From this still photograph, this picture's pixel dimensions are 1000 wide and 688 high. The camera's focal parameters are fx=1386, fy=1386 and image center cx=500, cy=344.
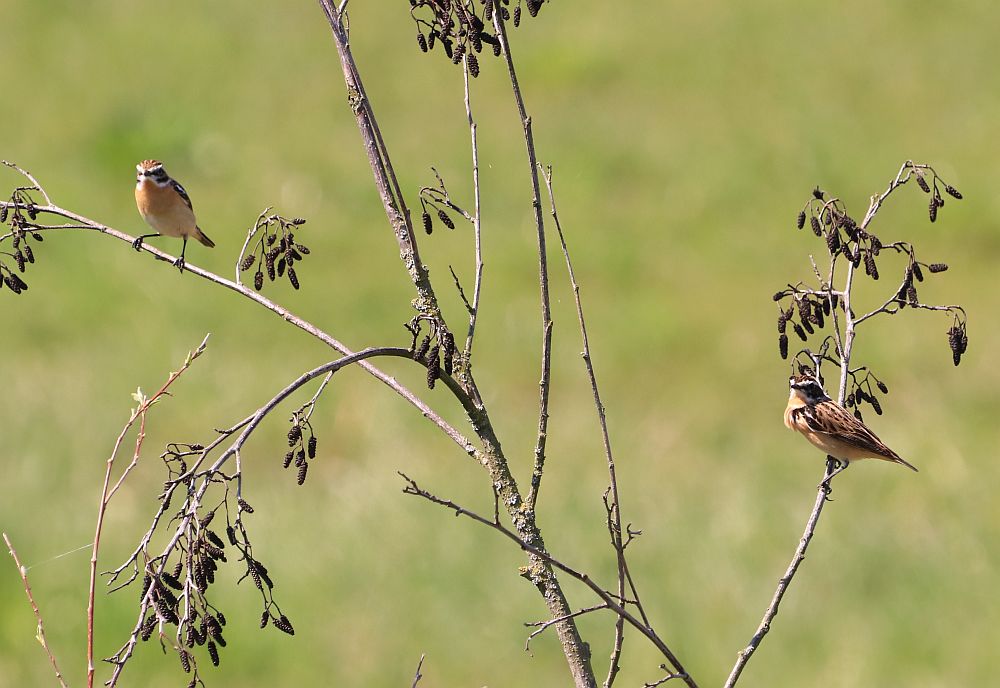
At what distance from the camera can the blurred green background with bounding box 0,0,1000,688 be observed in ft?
27.2

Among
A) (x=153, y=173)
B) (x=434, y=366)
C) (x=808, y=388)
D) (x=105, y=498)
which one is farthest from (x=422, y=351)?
(x=153, y=173)

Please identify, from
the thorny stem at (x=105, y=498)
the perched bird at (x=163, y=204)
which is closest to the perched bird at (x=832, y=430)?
the thorny stem at (x=105, y=498)

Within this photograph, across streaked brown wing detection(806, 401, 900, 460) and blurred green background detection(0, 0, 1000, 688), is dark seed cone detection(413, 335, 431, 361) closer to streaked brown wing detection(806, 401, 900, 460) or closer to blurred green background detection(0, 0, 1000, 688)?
streaked brown wing detection(806, 401, 900, 460)

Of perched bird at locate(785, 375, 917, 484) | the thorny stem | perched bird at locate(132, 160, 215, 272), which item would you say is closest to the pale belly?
perched bird at locate(132, 160, 215, 272)

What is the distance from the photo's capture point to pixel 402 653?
817 centimetres

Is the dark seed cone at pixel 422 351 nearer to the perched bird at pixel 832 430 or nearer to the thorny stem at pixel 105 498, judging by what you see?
the thorny stem at pixel 105 498

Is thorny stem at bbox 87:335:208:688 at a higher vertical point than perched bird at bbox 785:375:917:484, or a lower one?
lower

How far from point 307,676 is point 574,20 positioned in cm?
1001

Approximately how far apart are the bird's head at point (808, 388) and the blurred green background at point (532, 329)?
4.16 m

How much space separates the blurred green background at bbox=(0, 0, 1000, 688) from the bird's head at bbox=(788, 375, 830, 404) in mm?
4159

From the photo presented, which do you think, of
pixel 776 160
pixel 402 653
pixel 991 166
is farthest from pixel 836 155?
pixel 402 653

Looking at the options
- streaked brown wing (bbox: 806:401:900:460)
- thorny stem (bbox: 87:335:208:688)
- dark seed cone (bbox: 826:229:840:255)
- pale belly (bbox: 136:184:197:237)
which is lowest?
thorny stem (bbox: 87:335:208:688)

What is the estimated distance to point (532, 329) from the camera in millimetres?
12031

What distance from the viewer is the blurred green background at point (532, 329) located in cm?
830
